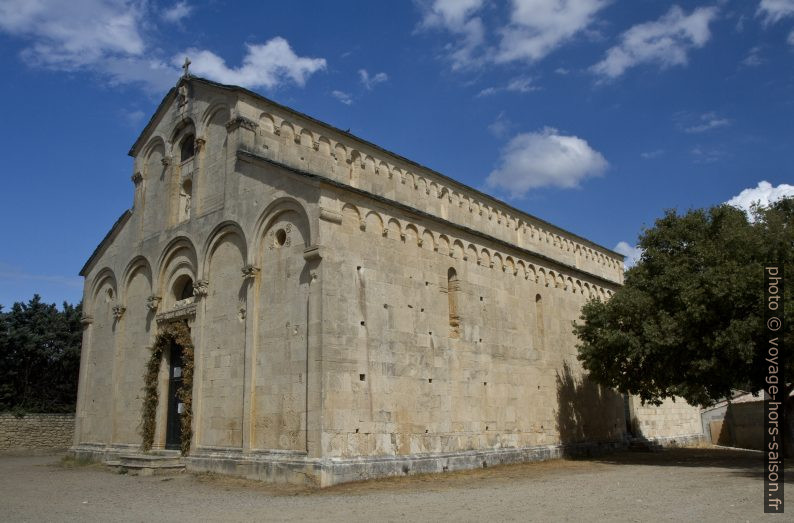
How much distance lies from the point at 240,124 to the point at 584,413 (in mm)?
15528

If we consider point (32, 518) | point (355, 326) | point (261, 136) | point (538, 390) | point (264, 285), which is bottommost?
point (32, 518)

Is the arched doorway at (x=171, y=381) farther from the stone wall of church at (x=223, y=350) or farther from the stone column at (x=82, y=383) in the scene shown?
the stone column at (x=82, y=383)

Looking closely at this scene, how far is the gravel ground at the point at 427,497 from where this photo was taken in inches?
396

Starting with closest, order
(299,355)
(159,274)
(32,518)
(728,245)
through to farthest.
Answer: (32,518), (299,355), (728,245), (159,274)

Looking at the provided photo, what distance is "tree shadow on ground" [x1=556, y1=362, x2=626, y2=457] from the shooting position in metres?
22.1

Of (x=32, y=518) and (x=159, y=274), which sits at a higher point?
(x=159, y=274)

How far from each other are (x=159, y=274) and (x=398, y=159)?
8.89 metres

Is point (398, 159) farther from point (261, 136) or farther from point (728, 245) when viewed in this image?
point (728, 245)

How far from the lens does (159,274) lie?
66.2ft

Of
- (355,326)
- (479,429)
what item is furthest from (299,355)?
(479,429)

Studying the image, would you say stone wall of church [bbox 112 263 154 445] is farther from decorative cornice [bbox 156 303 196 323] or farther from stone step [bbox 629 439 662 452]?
stone step [bbox 629 439 662 452]

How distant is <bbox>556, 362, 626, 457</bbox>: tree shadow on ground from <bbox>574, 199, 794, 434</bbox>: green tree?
2254 mm

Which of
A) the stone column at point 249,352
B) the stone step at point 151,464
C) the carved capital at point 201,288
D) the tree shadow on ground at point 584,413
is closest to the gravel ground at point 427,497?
the stone step at point 151,464

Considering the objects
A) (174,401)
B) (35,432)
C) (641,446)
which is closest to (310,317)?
(174,401)
